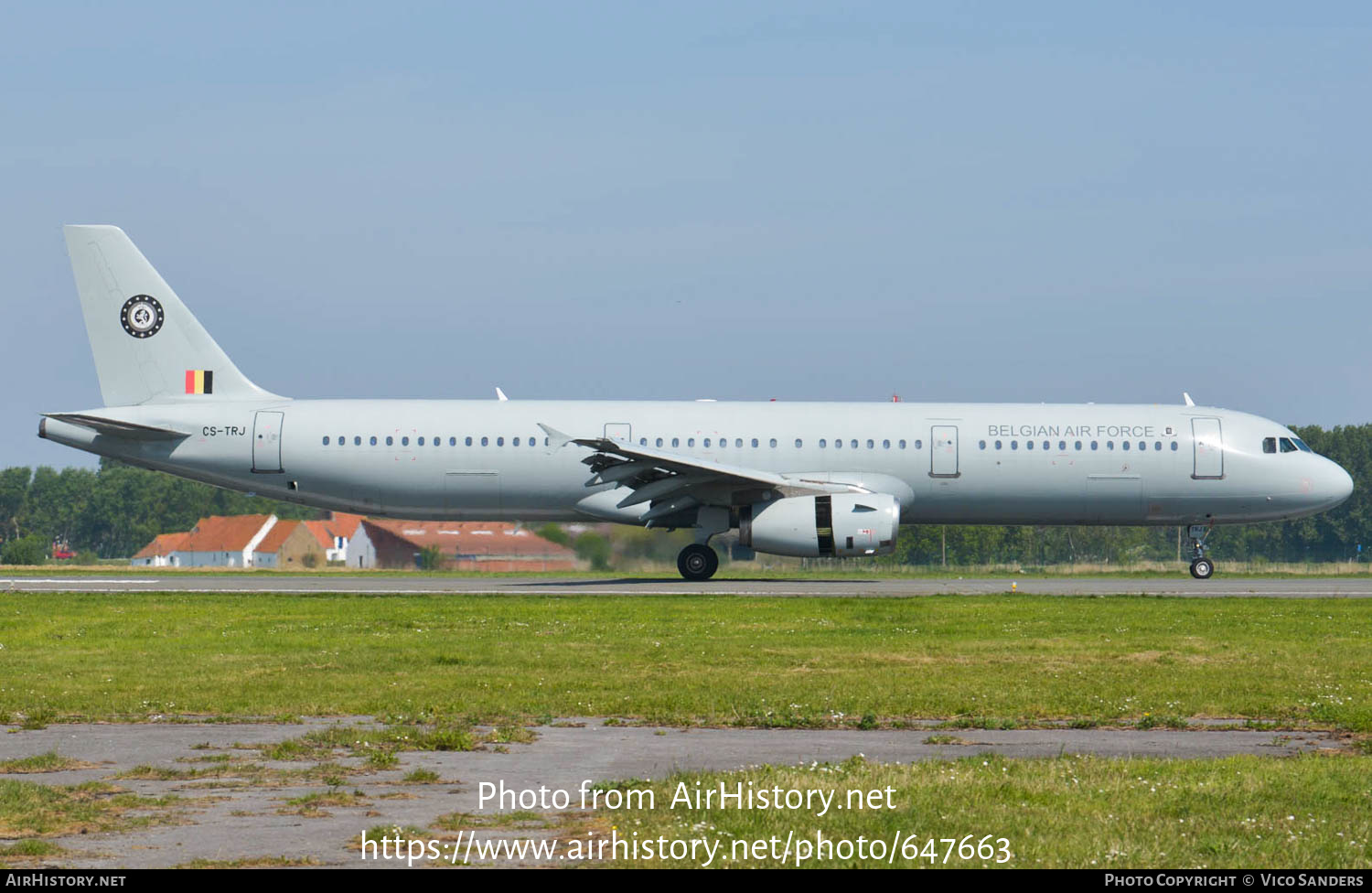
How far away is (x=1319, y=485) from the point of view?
32844 mm

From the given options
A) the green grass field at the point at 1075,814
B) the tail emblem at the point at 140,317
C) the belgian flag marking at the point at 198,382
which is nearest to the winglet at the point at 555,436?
the belgian flag marking at the point at 198,382

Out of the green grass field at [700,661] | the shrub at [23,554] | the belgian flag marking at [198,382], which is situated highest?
the belgian flag marking at [198,382]

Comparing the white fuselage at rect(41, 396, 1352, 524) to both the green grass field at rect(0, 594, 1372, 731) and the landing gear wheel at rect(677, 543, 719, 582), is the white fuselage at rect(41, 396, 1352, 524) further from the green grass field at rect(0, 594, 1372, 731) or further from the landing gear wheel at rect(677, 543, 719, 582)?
the green grass field at rect(0, 594, 1372, 731)

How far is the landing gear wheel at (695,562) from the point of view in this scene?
105 feet

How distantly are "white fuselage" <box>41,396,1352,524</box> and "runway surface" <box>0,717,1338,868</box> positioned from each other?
65.6 feet

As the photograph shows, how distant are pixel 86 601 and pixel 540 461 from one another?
1023cm

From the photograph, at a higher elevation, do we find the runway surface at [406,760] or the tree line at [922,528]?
the tree line at [922,528]

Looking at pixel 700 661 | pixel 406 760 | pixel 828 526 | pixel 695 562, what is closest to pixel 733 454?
pixel 695 562

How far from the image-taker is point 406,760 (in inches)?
392

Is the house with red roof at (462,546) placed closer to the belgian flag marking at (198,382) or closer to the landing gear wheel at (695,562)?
the landing gear wheel at (695,562)

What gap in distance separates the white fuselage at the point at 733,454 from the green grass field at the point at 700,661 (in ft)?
25.2

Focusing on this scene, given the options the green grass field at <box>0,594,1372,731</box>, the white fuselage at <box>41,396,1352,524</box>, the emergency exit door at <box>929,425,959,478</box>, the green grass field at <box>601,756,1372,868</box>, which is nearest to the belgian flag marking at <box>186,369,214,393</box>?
the white fuselage at <box>41,396,1352,524</box>

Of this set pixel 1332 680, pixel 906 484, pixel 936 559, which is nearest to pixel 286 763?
pixel 1332 680
